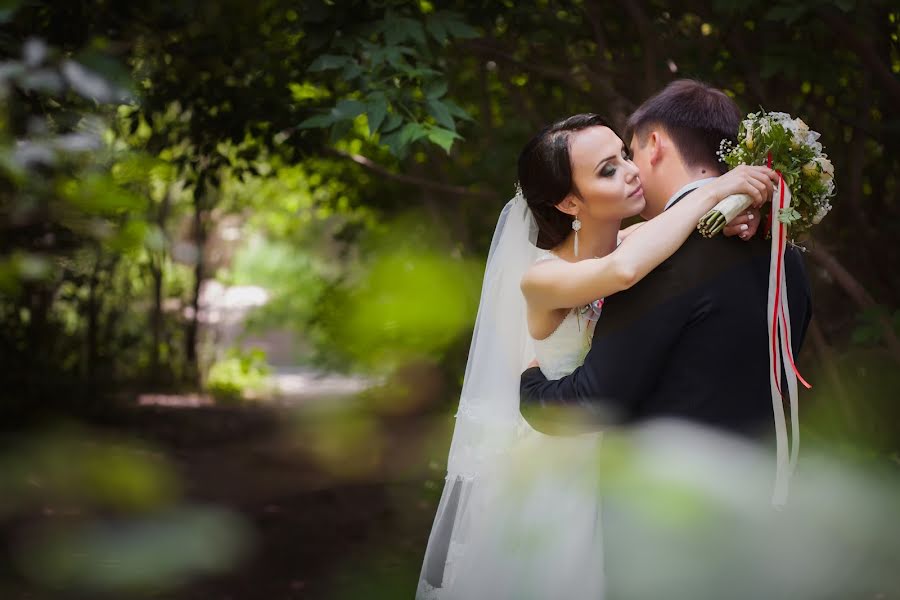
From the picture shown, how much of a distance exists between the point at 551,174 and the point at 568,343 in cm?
42

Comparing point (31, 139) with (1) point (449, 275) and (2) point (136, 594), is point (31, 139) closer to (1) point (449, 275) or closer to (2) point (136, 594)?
(2) point (136, 594)

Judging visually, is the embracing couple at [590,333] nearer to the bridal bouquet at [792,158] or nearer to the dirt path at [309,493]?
the bridal bouquet at [792,158]

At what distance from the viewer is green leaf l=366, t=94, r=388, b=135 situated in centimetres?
324

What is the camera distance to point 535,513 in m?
1.97

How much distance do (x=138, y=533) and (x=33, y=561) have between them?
9cm

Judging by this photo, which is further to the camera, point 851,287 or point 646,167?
point 851,287

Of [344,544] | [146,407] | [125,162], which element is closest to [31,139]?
[125,162]

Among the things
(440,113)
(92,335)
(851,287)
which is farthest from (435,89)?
(92,335)

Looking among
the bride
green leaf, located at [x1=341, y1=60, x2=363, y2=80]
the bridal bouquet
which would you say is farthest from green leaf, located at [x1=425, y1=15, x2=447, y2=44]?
the bridal bouquet

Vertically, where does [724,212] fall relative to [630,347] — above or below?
above

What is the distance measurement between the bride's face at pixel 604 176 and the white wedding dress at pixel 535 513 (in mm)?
263

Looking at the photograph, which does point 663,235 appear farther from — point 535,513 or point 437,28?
point 437,28

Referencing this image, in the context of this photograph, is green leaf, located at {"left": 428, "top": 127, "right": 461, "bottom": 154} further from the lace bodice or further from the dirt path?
A: the dirt path

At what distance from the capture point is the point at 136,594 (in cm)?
84
